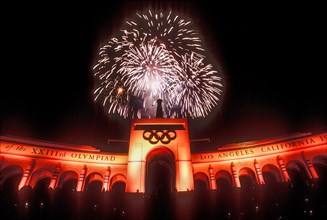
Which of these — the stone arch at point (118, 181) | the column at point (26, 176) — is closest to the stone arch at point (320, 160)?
the stone arch at point (118, 181)

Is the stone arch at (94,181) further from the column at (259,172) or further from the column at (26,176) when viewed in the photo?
the column at (259,172)

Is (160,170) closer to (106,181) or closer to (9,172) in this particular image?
(106,181)

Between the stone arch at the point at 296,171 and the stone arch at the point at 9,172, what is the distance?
36515 millimetres

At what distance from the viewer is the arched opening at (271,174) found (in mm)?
30855

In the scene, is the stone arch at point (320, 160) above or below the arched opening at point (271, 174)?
above

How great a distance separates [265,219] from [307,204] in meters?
3.35

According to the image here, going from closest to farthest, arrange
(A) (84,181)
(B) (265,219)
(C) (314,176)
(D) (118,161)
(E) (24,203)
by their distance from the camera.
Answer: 1. (B) (265,219)
2. (E) (24,203)
3. (C) (314,176)
4. (A) (84,181)
5. (D) (118,161)

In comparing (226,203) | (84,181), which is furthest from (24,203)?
(226,203)

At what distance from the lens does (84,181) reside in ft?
97.2

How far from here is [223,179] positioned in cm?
3397

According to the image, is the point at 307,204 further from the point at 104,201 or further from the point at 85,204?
the point at 85,204

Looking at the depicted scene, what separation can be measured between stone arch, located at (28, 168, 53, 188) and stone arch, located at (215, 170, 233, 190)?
79.0 ft

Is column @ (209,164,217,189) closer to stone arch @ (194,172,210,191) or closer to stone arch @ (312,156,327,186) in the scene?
stone arch @ (194,172,210,191)

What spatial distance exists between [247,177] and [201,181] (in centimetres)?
700
